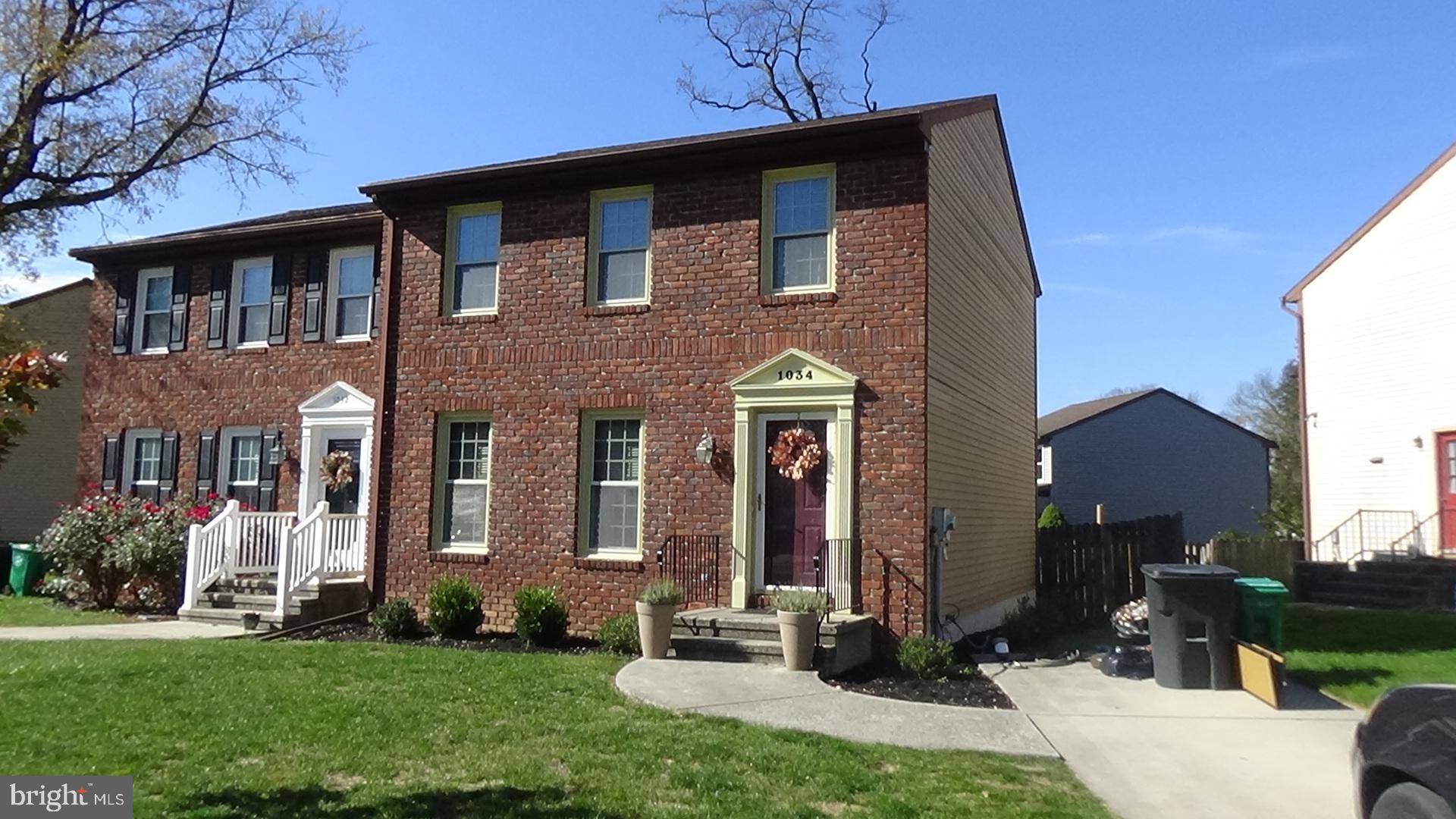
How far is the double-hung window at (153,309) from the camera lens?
1745 centimetres

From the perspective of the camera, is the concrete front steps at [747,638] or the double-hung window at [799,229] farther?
the double-hung window at [799,229]

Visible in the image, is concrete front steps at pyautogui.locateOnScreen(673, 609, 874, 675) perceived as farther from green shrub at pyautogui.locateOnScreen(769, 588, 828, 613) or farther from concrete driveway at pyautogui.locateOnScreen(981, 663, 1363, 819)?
concrete driveway at pyautogui.locateOnScreen(981, 663, 1363, 819)

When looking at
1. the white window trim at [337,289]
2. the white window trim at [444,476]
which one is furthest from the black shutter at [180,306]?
the white window trim at [444,476]

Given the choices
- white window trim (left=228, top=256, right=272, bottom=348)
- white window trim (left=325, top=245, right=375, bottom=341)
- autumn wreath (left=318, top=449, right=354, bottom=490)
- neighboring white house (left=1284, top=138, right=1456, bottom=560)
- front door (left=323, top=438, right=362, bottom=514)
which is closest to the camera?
autumn wreath (left=318, top=449, right=354, bottom=490)

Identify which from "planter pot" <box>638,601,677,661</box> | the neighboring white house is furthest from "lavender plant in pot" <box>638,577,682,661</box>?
the neighboring white house

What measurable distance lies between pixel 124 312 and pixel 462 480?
8321mm

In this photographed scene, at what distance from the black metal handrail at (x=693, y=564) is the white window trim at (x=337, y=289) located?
260 inches

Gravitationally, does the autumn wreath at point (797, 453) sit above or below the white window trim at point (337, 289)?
below

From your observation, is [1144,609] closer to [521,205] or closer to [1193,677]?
[1193,677]

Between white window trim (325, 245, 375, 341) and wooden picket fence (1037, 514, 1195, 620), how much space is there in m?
11.1

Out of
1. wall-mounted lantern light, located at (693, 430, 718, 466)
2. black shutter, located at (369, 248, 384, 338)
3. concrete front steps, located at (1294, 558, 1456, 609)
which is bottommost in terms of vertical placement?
concrete front steps, located at (1294, 558, 1456, 609)

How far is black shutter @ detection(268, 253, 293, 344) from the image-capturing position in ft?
53.5

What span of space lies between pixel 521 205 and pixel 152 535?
288 inches

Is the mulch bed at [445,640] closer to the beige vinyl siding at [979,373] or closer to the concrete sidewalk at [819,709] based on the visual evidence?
Result: the concrete sidewalk at [819,709]
